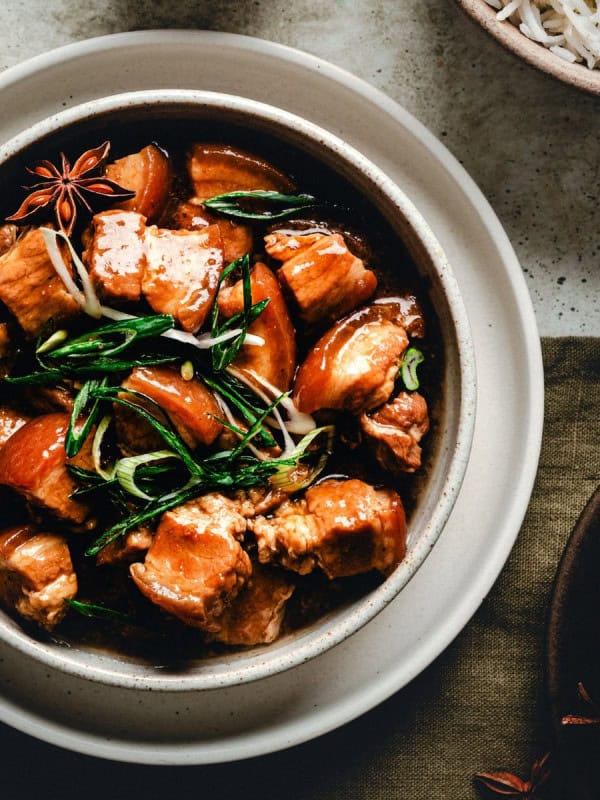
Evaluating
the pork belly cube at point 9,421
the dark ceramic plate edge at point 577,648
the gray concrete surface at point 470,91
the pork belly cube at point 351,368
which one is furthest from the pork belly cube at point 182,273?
the dark ceramic plate edge at point 577,648

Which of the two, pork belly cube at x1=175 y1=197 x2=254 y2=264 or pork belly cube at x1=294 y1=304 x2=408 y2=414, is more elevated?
pork belly cube at x1=175 y1=197 x2=254 y2=264

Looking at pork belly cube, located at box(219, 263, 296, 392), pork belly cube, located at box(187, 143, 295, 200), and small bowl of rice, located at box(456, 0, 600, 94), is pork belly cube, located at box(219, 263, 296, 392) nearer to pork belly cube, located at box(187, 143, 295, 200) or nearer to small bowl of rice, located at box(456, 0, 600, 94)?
pork belly cube, located at box(187, 143, 295, 200)

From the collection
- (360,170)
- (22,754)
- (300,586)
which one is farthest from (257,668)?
(360,170)

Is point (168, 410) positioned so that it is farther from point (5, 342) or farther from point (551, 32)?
point (551, 32)

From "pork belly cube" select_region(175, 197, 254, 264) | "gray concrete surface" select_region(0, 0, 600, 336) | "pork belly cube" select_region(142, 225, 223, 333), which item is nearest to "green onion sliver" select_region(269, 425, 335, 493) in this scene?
"pork belly cube" select_region(142, 225, 223, 333)

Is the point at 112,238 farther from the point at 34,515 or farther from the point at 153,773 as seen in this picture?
the point at 153,773

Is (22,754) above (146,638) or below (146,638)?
below

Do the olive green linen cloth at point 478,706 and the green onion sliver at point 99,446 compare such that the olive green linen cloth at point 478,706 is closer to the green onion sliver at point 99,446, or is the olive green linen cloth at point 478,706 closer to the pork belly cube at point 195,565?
the pork belly cube at point 195,565
